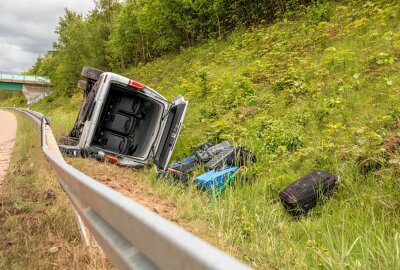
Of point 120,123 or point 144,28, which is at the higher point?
point 144,28

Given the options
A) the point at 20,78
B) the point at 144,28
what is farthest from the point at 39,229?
the point at 20,78

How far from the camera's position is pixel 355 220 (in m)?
4.06

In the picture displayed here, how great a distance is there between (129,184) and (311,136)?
11.2ft

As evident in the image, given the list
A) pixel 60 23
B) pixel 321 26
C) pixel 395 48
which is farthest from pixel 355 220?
pixel 60 23

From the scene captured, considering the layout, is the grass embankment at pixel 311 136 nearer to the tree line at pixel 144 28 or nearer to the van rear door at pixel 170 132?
the van rear door at pixel 170 132

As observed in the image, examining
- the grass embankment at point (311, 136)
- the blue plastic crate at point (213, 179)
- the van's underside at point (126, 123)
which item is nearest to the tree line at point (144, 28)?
the grass embankment at point (311, 136)

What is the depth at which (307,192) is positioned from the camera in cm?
473

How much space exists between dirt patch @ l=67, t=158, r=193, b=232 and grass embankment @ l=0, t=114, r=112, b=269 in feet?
2.75

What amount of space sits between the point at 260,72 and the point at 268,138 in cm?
462

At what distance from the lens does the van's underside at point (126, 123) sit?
8.55 meters

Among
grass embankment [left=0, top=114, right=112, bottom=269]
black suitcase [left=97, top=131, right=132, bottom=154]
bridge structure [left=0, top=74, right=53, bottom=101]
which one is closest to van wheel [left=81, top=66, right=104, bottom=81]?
black suitcase [left=97, top=131, right=132, bottom=154]

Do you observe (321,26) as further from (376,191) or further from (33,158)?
(33,158)

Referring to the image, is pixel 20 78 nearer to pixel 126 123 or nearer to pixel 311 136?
pixel 126 123

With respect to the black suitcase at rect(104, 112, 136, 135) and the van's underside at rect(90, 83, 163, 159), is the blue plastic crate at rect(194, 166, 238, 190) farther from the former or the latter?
the black suitcase at rect(104, 112, 136, 135)
